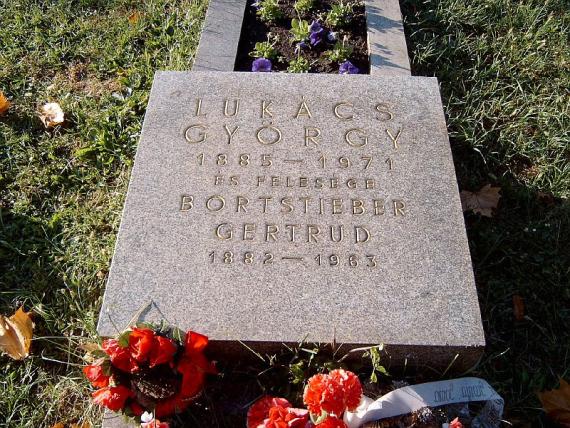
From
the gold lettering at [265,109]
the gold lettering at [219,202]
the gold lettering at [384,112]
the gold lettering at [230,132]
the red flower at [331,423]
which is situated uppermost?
A: the gold lettering at [384,112]

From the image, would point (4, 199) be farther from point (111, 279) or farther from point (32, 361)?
point (111, 279)

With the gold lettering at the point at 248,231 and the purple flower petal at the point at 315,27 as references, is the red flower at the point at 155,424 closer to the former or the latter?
the gold lettering at the point at 248,231

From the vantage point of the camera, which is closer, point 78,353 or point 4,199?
point 78,353

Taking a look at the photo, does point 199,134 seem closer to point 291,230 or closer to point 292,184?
point 292,184

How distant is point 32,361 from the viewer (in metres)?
2.54

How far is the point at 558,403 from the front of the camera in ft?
7.80

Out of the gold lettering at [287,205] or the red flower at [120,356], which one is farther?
the gold lettering at [287,205]

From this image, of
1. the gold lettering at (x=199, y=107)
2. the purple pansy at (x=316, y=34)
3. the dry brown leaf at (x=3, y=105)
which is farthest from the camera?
the purple pansy at (x=316, y=34)

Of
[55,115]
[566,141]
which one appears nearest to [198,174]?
[55,115]

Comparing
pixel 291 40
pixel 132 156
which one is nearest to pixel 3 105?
pixel 132 156

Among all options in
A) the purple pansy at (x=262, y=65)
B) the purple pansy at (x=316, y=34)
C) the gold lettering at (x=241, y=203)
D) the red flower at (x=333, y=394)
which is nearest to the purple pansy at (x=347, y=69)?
the purple pansy at (x=316, y=34)

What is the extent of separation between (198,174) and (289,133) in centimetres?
47

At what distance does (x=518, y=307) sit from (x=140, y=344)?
177cm

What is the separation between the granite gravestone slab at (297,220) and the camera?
7.08ft
